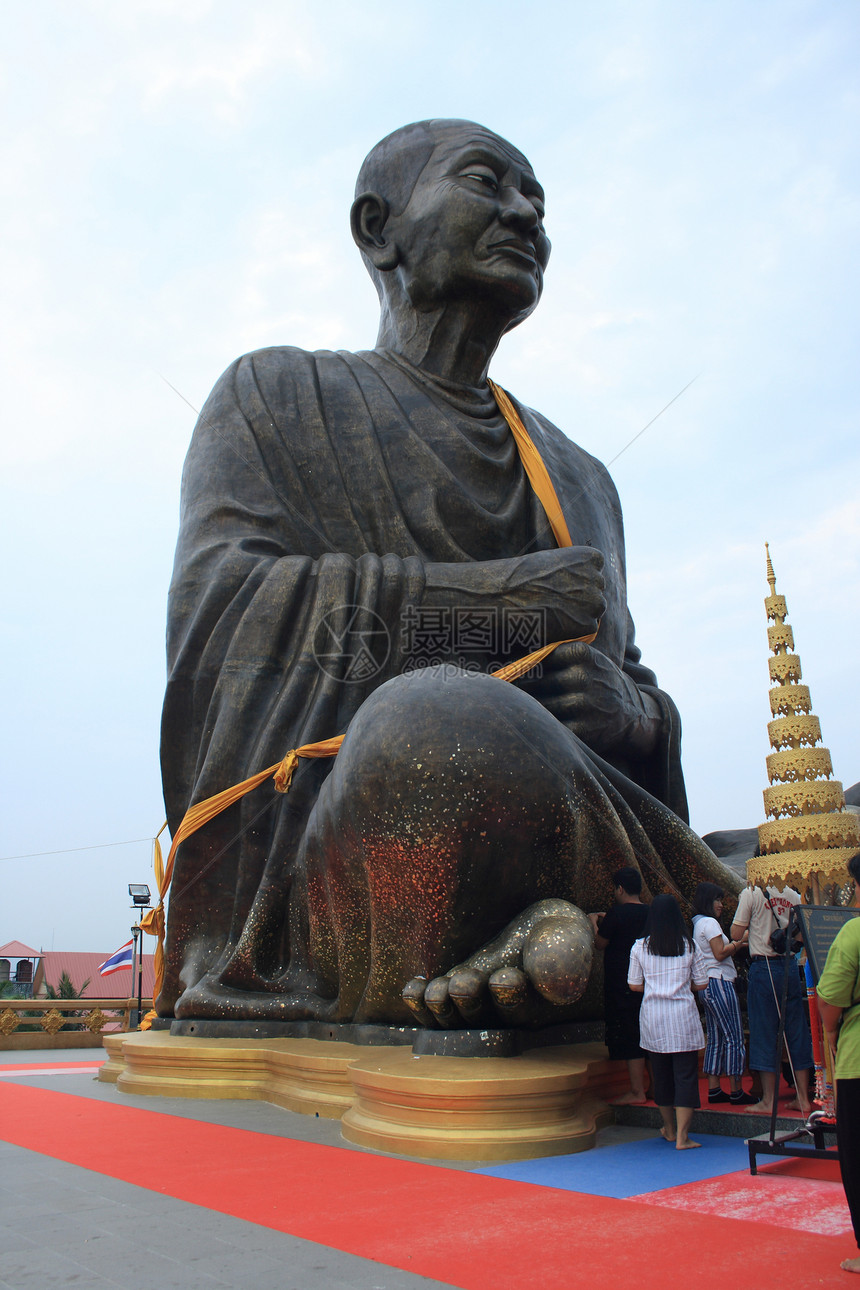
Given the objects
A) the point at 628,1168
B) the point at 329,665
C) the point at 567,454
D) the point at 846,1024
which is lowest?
the point at 628,1168

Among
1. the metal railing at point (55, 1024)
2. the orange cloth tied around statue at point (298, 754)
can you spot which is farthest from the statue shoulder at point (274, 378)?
the metal railing at point (55, 1024)

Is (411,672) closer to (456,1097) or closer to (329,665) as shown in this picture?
(329,665)

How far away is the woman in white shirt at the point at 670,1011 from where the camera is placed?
3016mm

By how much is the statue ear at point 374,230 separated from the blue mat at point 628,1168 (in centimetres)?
487

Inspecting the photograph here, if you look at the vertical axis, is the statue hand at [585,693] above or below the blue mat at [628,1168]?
above

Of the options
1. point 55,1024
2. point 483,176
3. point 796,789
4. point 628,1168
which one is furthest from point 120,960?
point 628,1168

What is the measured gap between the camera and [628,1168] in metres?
2.67

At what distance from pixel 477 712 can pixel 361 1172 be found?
1513 millimetres

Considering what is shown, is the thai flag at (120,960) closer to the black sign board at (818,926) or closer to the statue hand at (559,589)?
the statue hand at (559,589)

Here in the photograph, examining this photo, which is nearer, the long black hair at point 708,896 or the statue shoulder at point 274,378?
the long black hair at point 708,896

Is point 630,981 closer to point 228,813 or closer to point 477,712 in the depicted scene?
point 477,712

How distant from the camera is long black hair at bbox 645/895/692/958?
10.6 feet

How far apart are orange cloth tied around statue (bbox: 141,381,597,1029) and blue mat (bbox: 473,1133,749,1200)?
1.76m

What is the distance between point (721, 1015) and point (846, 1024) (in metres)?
1.56
